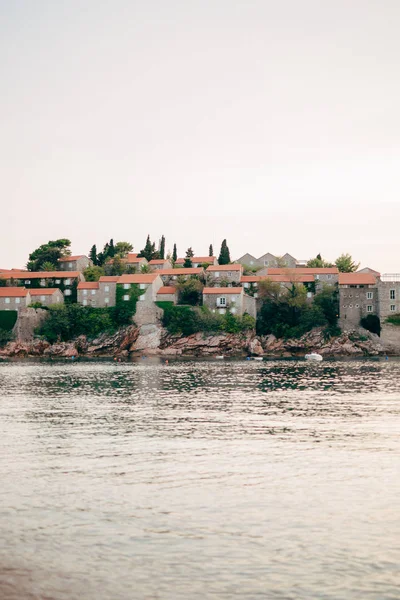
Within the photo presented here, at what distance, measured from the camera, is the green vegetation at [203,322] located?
10262 cm

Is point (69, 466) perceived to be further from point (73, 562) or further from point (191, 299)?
point (191, 299)

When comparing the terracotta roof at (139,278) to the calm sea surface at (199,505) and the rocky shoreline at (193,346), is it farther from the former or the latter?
the calm sea surface at (199,505)

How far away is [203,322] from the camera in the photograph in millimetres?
102812

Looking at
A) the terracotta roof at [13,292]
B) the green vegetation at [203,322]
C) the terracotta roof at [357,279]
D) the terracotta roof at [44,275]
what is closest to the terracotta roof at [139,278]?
the green vegetation at [203,322]

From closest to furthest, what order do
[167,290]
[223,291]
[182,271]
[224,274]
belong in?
[223,291], [167,290], [224,274], [182,271]

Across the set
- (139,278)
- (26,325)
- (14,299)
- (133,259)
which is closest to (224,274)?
(139,278)

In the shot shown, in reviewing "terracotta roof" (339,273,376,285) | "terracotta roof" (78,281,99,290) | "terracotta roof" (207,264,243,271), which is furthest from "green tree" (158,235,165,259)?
"terracotta roof" (339,273,376,285)

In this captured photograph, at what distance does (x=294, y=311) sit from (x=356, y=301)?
10589 millimetres

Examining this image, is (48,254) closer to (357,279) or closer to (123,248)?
(123,248)

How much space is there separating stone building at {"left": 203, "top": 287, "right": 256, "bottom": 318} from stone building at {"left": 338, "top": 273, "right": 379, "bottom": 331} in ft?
52.1

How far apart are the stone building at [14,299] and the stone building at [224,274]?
32573 mm

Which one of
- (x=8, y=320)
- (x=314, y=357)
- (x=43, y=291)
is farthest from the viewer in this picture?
(x=43, y=291)

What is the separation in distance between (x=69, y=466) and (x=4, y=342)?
90.3m

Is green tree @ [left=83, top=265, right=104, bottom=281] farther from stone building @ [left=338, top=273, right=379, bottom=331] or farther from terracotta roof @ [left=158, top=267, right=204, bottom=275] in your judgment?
stone building @ [left=338, top=273, right=379, bottom=331]
